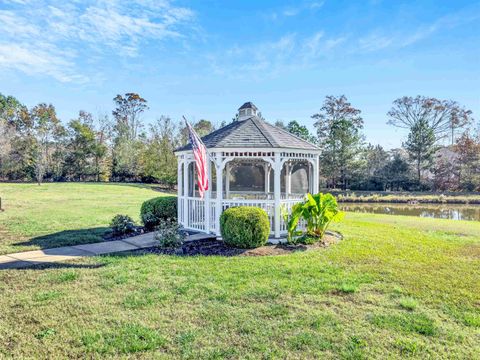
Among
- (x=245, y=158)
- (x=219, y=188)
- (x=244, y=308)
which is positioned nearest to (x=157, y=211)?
(x=219, y=188)

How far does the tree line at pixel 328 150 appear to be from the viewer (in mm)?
34844

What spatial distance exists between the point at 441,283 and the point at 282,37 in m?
12.1

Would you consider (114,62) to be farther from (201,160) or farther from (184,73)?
(201,160)

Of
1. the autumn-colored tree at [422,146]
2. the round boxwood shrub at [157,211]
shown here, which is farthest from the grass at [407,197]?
the round boxwood shrub at [157,211]

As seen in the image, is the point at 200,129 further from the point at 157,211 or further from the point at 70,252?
the point at 70,252

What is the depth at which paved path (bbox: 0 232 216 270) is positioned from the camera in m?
6.68

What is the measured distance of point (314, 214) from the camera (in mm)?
8375

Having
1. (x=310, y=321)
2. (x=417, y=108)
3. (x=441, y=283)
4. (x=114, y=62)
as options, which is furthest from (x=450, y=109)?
(x=310, y=321)

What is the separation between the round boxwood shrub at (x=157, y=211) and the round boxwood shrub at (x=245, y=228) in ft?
10.3

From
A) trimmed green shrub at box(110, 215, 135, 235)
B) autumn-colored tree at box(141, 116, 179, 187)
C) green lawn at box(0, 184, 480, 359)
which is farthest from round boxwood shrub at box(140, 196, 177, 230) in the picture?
autumn-colored tree at box(141, 116, 179, 187)

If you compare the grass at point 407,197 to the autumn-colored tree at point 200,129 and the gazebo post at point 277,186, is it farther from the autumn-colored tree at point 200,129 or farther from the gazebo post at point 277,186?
the gazebo post at point 277,186

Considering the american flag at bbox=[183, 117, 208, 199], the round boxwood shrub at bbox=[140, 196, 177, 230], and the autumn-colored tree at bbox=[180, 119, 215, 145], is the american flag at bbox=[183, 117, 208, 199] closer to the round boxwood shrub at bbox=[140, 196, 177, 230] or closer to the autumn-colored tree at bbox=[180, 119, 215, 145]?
the round boxwood shrub at bbox=[140, 196, 177, 230]

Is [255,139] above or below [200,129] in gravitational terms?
below

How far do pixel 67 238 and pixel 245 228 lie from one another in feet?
16.8
